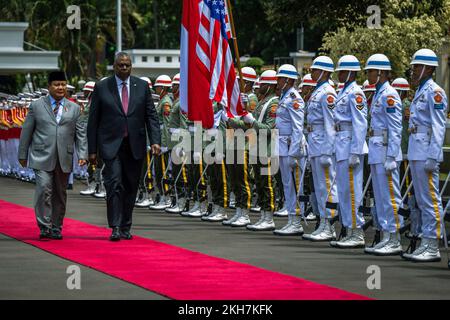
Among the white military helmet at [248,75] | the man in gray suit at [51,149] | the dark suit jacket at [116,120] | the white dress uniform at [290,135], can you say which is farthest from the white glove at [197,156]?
the dark suit jacket at [116,120]

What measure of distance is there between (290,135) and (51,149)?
313 cm

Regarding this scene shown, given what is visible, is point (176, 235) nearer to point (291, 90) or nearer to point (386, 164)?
point (291, 90)

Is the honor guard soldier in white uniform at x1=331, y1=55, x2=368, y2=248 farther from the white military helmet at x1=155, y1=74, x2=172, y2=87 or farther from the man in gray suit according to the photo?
the white military helmet at x1=155, y1=74, x2=172, y2=87

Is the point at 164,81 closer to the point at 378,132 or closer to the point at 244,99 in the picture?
the point at 244,99

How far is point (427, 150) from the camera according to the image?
1434cm

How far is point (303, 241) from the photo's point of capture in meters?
16.8

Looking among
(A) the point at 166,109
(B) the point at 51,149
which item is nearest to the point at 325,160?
(B) the point at 51,149

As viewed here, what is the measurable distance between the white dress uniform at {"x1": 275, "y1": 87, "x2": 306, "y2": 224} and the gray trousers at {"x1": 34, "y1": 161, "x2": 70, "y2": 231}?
2.88 meters

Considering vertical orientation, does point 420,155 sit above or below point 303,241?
above

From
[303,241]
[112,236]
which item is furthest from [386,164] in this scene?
[112,236]

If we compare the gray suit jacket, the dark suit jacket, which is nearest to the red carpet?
the gray suit jacket

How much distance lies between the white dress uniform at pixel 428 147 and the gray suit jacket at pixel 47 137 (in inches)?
174
